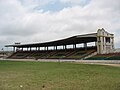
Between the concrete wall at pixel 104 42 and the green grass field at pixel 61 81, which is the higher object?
the concrete wall at pixel 104 42

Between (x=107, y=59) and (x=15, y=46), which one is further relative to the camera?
(x=15, y=46)

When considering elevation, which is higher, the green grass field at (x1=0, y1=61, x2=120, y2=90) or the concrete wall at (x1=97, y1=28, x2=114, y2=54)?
the concrete wall at (x1=97, y1=28, x2=114, y2=54)

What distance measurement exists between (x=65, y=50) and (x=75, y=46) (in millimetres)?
5435

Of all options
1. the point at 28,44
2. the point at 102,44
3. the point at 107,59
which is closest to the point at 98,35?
the point at 102,44

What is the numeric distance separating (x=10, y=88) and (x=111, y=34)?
71265 millimetres

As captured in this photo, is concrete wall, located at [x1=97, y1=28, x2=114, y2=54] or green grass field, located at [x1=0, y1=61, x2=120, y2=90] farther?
concrete wall, located at [x1=97, y1=28, x2=114, y2=54]

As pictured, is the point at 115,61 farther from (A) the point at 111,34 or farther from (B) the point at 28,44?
(B) the point at 28,44

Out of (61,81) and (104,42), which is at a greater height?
(104,42)

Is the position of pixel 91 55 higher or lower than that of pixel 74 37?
lower

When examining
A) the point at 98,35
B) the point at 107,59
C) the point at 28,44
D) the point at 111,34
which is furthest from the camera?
the point at 28,44

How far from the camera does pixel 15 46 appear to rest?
405 feet

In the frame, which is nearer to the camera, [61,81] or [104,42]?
[61,81]

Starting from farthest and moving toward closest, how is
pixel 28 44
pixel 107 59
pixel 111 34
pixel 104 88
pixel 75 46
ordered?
pixel 28 44 < pixel 75 46 < pixel 111 34 < pixel 107 59 < pixel 104 88

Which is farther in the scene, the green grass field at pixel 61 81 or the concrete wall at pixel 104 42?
the concrete wall at pixel 104 42
